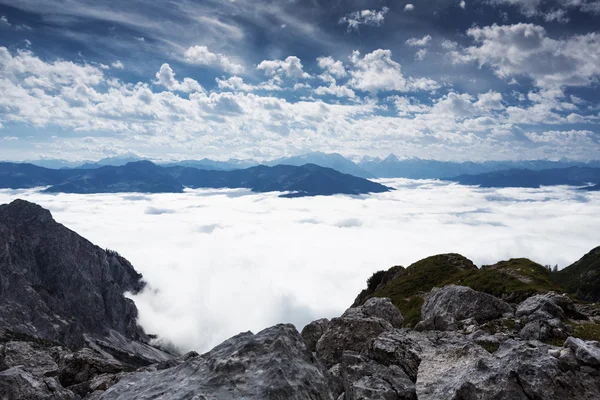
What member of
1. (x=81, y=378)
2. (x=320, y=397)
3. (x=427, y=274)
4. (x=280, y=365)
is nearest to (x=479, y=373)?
Result: (x=320, y=397)

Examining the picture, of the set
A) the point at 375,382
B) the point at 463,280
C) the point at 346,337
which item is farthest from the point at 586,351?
the point at 463,280

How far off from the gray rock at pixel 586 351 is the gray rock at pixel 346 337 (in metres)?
13.5

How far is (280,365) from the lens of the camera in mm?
15195

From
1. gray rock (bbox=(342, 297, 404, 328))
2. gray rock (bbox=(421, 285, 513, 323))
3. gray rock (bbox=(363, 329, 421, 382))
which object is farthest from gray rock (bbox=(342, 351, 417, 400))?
gray rock (bbox=(342, 297, 404, 328))

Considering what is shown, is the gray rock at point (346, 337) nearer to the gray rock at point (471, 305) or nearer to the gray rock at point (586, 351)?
the gray rock at point (471, 305)

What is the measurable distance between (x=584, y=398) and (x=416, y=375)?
7.41 metres

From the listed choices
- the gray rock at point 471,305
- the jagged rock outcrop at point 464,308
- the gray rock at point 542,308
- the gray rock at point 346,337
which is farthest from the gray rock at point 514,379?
the gray rock at point 542,308

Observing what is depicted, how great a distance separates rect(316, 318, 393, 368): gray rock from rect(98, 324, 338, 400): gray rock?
10.4 meters

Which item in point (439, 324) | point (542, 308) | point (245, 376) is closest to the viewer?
point (245, 376)

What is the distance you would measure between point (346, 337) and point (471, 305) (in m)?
24.8

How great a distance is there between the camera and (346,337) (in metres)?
28.1

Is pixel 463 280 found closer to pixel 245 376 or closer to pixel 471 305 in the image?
pixel 471 305

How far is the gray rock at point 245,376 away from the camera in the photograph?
1414cm

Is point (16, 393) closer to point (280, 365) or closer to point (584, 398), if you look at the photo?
point (280, 365)
